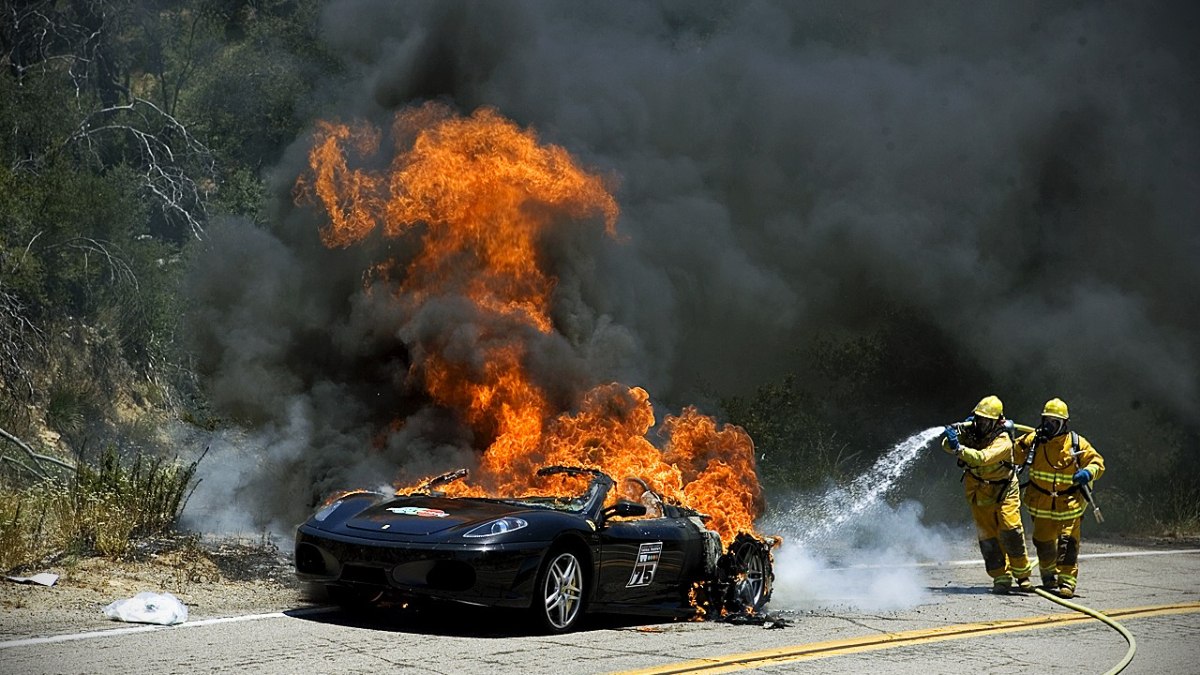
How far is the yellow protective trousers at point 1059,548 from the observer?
12.2m

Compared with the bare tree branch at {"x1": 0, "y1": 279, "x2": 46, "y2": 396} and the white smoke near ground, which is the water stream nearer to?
the white smoke near ground

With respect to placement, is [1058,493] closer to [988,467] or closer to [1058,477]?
[1058,477]

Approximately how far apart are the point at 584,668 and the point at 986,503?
20.0 feet

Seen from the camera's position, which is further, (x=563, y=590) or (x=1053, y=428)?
(x=1053, y=428)

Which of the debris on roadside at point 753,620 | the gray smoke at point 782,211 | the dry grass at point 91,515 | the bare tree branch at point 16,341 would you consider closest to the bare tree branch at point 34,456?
the gray smoke at point 782,211

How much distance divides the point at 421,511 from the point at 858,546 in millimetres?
8132

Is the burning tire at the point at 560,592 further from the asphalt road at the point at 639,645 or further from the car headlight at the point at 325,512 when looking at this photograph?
the car headlight at the point at 325,512

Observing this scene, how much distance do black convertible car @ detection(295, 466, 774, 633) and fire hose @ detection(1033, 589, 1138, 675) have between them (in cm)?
260

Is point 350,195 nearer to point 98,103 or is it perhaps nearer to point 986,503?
point 986,503

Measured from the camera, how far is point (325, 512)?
356 inches

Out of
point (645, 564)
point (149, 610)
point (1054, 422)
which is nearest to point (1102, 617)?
point (1054, 422)

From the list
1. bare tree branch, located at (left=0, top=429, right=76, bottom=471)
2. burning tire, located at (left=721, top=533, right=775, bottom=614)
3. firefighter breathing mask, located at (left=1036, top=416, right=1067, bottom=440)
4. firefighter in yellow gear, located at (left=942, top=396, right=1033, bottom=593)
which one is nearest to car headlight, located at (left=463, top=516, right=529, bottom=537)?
burning tire, located at (left=721, top=533, right=775, bottom=614)

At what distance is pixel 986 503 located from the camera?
1245 cm

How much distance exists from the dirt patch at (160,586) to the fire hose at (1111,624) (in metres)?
5.49
